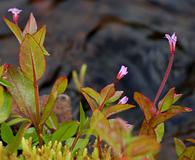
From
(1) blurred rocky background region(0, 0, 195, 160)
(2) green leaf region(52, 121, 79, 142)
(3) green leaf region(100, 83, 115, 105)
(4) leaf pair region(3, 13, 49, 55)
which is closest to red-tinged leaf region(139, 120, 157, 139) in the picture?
(3) green leaf region(100, 83, 115, 105)

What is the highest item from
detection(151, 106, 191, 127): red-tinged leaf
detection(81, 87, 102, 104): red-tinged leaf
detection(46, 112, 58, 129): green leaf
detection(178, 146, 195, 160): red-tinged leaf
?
detection(81, 87, 102, 104): red-tinged leaf

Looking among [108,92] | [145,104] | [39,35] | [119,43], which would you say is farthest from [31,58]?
[119,43]

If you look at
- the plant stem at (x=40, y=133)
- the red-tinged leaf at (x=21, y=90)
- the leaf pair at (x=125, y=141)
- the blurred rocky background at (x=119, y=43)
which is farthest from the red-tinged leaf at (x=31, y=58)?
the blurred rocky background at (x=119, y=43)

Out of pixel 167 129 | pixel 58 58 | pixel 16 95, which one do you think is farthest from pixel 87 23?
pixel 16 95

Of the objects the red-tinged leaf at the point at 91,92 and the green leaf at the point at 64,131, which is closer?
the red-tinged leaf at the point at 91,92

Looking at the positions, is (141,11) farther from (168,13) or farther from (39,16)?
(39,16)

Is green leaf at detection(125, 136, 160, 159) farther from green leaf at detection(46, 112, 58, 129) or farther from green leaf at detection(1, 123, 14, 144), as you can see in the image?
green leaf at detection(46, 112, 58, 129)

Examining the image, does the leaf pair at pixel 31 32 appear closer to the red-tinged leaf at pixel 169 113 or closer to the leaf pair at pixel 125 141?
the red-tinged leaf at pixel 169 113
